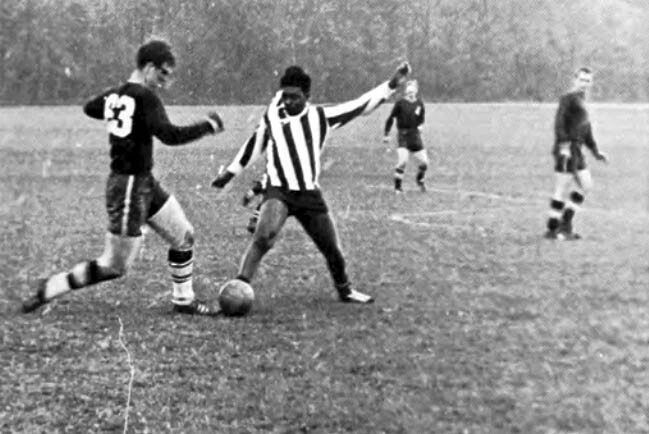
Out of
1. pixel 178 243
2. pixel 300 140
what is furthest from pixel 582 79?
pixel 178 243

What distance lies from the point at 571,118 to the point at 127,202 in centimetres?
692

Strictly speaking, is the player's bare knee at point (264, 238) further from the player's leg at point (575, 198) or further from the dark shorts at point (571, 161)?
the player's leg at point (575, 198)

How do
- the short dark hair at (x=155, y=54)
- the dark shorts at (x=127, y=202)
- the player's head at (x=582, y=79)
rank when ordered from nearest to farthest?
the short dark hair at (x=155, y=54) → the dark shorts at (x=127, y=202) → the player's head at (x=582, y=79)

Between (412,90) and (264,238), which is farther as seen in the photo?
(412,90)

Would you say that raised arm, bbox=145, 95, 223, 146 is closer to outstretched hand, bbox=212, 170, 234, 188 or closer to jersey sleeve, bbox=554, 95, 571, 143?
outstretched hand, bbox=212, 170, 234, 188

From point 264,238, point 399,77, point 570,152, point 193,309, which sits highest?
point 399,77

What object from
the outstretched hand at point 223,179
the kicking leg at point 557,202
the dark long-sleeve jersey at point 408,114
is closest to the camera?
the outstretched hand at point 223,179

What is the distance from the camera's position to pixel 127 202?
8680 mm

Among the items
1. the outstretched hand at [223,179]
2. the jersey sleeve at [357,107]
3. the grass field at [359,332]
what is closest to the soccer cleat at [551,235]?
the grass field at [359,332]

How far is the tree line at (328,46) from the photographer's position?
69.3 metres

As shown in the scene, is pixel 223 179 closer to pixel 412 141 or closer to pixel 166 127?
pixel 166 127

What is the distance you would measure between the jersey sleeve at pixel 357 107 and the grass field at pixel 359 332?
1.48 metres

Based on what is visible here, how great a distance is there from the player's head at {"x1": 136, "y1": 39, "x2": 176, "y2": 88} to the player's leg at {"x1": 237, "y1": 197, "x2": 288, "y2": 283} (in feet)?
4.61

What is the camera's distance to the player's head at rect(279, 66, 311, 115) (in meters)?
9.48
